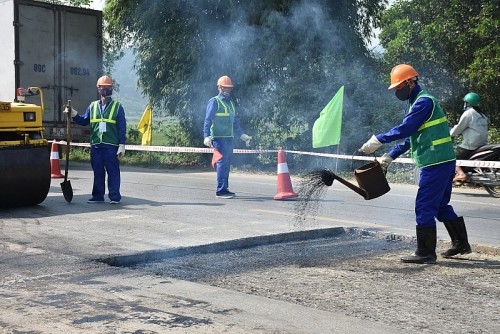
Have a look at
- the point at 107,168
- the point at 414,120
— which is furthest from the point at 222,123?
the point at 414,120

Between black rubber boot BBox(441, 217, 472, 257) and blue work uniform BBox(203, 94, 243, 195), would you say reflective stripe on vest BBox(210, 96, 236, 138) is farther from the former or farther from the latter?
black rubber boot BBox(441, 217, 472, 257)

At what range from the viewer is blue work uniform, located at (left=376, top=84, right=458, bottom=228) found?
736 centimetres

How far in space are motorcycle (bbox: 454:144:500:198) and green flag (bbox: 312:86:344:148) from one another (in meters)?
3.38

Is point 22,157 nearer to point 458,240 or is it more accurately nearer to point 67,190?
point 67,190

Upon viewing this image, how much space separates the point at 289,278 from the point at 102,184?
581 centimetres

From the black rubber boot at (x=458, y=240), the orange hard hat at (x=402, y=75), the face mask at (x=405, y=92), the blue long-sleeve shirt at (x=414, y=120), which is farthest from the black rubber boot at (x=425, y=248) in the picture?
the orange hard hat at (x=402, y=75)

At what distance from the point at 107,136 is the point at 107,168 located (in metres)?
0.49

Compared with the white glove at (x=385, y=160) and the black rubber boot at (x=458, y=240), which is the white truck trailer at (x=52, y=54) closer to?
the white glove at (x=385, y=160)

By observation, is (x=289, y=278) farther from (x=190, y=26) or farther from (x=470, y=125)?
(x=190, y=26)

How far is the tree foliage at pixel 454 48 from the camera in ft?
60.7

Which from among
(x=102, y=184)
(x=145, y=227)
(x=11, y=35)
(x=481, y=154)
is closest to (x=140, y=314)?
(x=145, y=227)

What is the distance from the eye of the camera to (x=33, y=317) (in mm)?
5254

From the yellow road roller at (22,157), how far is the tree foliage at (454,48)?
11223mm

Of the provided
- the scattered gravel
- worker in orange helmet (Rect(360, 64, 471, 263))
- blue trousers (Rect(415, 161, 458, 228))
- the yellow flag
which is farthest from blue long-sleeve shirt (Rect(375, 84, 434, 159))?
the yellow flag
